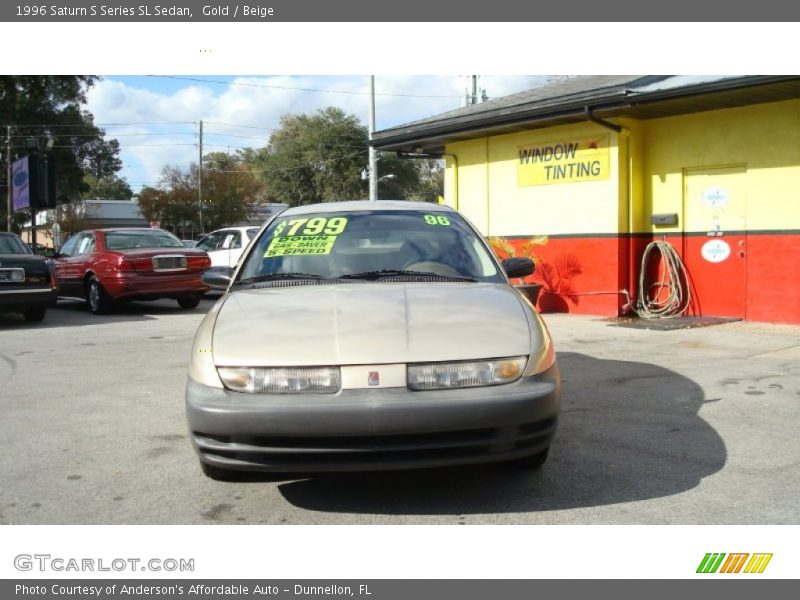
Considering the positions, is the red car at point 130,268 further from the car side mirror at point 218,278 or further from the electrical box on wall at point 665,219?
the car side mirror at point 218,278

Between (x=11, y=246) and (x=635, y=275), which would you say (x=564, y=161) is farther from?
(x=11, y=246)

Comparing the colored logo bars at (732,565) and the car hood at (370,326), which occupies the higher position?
the car hood at (370,326)

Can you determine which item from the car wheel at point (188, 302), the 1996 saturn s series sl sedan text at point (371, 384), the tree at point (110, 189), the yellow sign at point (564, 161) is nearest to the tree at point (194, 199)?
the tree at point (110, 189)

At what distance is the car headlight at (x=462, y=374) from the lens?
340cm

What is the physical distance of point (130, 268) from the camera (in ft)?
40.2

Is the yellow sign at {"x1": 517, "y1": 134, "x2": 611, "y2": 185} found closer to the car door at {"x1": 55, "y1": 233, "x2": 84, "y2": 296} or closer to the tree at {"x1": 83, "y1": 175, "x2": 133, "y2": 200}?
the car door at {"x1": 55, "y1": 233, "x2": 84, "y2": 296}

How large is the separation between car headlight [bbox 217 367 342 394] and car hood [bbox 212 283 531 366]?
1.4 inches

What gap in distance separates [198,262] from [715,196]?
8.28 metres

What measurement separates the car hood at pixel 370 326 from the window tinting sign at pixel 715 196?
775cm

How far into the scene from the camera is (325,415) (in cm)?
327

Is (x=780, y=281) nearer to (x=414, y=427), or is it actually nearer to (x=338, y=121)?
(x=414, y=427)

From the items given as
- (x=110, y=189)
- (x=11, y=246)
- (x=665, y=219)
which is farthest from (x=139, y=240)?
(x=110, y=189)

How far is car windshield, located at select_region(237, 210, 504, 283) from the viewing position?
4.63m

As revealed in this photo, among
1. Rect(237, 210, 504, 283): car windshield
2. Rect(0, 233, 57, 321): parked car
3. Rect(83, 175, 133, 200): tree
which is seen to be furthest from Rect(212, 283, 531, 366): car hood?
Rect(83, 175, 133, 200): tree
